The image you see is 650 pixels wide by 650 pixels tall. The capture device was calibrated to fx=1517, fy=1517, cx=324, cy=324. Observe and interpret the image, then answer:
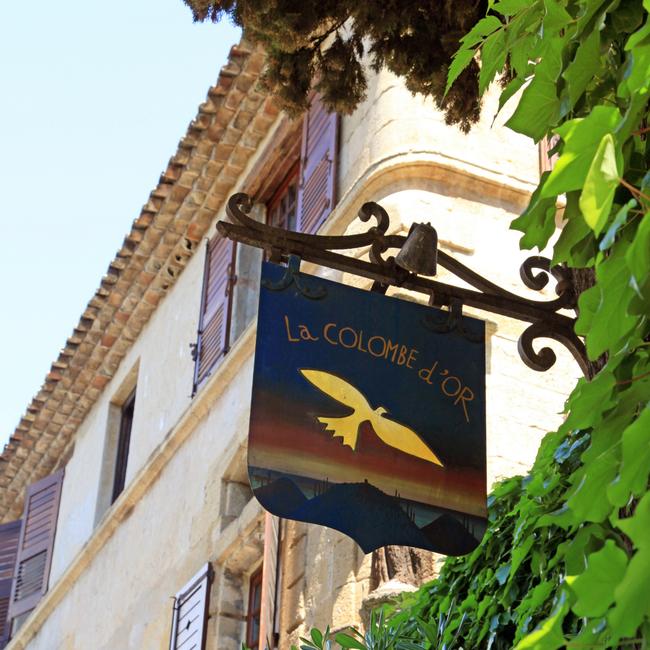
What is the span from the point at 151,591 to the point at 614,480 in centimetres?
847

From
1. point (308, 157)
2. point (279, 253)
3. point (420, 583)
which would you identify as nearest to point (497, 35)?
point (279, 253)

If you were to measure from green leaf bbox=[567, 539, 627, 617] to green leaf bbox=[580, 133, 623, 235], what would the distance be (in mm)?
480

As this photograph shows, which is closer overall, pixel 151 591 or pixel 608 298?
pixel 608 298

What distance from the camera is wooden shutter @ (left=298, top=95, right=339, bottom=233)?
31.6ft

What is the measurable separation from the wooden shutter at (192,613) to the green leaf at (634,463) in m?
7.02

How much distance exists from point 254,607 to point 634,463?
7.12 meters

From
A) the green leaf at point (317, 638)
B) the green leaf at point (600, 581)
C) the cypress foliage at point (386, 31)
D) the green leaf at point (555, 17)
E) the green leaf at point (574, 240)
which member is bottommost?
the green leaf at point (600, 581)

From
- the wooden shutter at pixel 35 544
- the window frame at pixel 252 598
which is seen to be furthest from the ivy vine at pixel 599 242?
the wooden shutter at pixel 35 544

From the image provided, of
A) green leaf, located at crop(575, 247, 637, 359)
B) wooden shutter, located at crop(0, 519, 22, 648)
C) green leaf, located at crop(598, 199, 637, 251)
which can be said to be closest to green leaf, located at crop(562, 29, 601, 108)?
green leaf, located at crop(575, 247, 637, 359)

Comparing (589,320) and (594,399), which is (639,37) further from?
(594,399)

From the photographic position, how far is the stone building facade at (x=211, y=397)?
7965 millimetres

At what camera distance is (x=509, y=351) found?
8.01 m

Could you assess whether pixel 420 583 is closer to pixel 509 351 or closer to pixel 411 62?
pixel 509 351

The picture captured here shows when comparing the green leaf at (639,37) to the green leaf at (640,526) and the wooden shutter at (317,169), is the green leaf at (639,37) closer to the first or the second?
the green leaf at (640,526)
